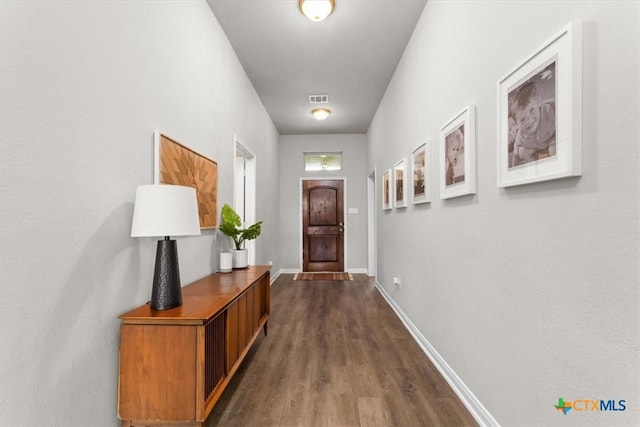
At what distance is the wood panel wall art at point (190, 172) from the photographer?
1.88m

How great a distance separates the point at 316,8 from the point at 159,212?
2.16m

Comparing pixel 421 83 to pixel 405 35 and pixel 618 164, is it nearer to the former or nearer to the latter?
pixel 405 35

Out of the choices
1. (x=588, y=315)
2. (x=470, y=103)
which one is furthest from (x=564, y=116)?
(x=470, y=103)

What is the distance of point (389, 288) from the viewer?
420 cm

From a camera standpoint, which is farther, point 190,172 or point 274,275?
point 274,275

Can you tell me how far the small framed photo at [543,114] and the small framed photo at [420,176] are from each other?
3.79 feet

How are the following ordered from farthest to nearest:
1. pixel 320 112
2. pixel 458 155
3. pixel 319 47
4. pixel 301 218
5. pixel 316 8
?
pixel 301 218 < pixel 320 112 < pixel 319 47 < pixel 316 8 < pixel 458 155

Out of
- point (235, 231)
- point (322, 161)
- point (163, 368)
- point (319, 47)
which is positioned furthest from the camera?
point (322, 161)

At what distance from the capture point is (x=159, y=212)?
143 centimetres

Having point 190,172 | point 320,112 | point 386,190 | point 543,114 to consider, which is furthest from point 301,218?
point 543,114

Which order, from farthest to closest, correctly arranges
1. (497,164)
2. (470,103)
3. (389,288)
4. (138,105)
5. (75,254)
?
1. (389,288)
2. (470,103)
3. (138,105)
4. (497,164)
5. (75,254)

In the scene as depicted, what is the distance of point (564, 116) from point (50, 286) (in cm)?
197

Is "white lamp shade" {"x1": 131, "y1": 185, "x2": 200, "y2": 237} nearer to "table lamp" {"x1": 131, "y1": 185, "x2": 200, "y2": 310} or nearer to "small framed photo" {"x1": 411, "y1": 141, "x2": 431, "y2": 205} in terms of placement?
"table lamp" {"x1": 131, "y1": 185, "x2": 200, "y2": 310}

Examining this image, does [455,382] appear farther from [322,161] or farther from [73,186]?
[322,161]
